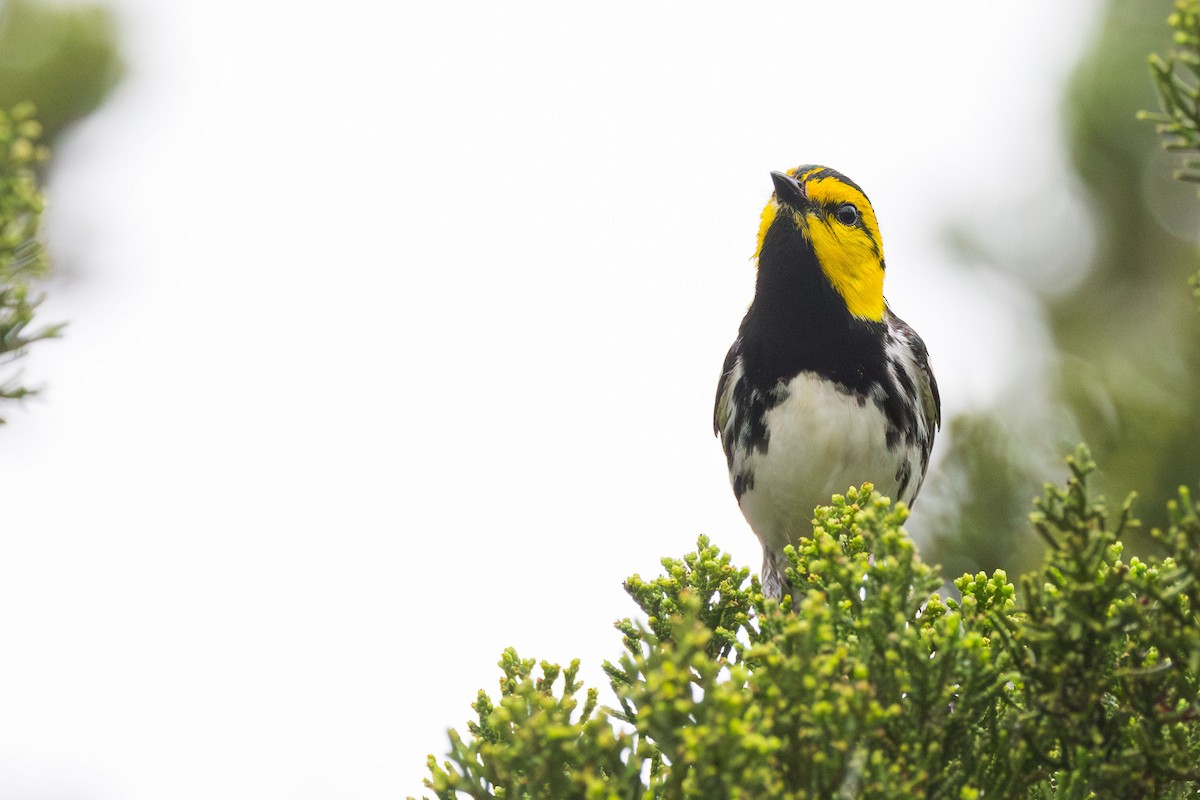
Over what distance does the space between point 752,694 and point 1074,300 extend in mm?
4185

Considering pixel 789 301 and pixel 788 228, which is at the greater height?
pixel 788 228

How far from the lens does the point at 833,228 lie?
4.48 meters

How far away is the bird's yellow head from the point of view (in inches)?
173

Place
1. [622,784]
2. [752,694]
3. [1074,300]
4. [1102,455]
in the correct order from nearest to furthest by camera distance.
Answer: [622,784] → [752,694] → [1102,455] → [1074,300]

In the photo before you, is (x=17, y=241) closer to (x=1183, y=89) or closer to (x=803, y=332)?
(x=1183, y=89)

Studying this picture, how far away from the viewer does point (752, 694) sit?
1961 millimetres

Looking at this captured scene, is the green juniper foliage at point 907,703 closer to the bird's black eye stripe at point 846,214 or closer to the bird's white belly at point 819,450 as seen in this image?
the bird's white belly at point 819,450

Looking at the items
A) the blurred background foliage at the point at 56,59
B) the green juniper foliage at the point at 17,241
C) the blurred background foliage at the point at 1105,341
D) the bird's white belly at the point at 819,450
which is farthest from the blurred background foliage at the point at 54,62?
the blurred background foliage at the point at 1105,341

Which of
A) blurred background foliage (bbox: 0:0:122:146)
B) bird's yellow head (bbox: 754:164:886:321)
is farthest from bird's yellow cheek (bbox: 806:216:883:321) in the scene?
blurred background foliage (bbox: 0:0:122:146)

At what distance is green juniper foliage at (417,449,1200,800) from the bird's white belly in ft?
6.86

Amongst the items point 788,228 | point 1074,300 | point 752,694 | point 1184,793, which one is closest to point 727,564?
point 752,694

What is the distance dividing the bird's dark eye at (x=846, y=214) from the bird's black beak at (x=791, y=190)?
130 mm

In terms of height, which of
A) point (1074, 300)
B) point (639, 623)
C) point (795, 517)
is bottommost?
point (639, 623)

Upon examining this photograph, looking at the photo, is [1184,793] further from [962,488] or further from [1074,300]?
[1074,300]
